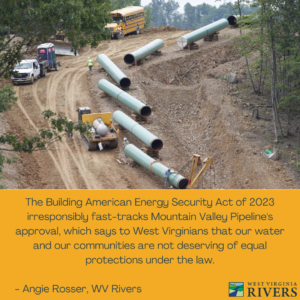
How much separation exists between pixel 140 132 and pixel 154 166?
11.4 feet

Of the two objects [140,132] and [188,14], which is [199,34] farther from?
[188,14]

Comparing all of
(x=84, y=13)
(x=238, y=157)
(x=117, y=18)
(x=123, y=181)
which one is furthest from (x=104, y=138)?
(x=117, y=18)

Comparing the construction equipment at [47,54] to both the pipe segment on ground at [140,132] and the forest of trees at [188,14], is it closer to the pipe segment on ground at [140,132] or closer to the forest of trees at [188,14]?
the pipe segment on ground at [140,132]

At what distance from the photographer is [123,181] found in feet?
67.7

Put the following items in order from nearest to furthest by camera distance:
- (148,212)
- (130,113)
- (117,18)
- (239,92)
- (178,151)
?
(148,212) → (178,151) → (130,113) → (239,92) → (117,18)

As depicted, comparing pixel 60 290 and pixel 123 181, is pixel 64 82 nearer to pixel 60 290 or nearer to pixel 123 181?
pixel 123 181

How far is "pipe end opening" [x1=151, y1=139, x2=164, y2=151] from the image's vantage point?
22830 millimetres

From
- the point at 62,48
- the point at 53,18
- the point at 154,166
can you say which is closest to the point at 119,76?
the point at 154,166

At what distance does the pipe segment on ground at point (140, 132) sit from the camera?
22.8 m

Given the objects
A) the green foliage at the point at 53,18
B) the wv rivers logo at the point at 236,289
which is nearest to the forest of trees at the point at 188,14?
the green foliage at the point at 53,18

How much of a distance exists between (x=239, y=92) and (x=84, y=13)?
21.7m

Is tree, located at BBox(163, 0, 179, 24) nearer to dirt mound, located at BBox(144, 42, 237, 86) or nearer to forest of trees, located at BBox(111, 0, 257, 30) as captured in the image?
forest of trees, located at BBox(111, 0, 257, 30)

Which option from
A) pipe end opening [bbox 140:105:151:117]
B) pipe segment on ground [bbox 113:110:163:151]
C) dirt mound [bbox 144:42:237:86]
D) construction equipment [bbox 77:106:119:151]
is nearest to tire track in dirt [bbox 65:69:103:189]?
construction equipment [bbox 77:106:119:151]

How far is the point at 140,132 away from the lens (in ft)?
77.1
